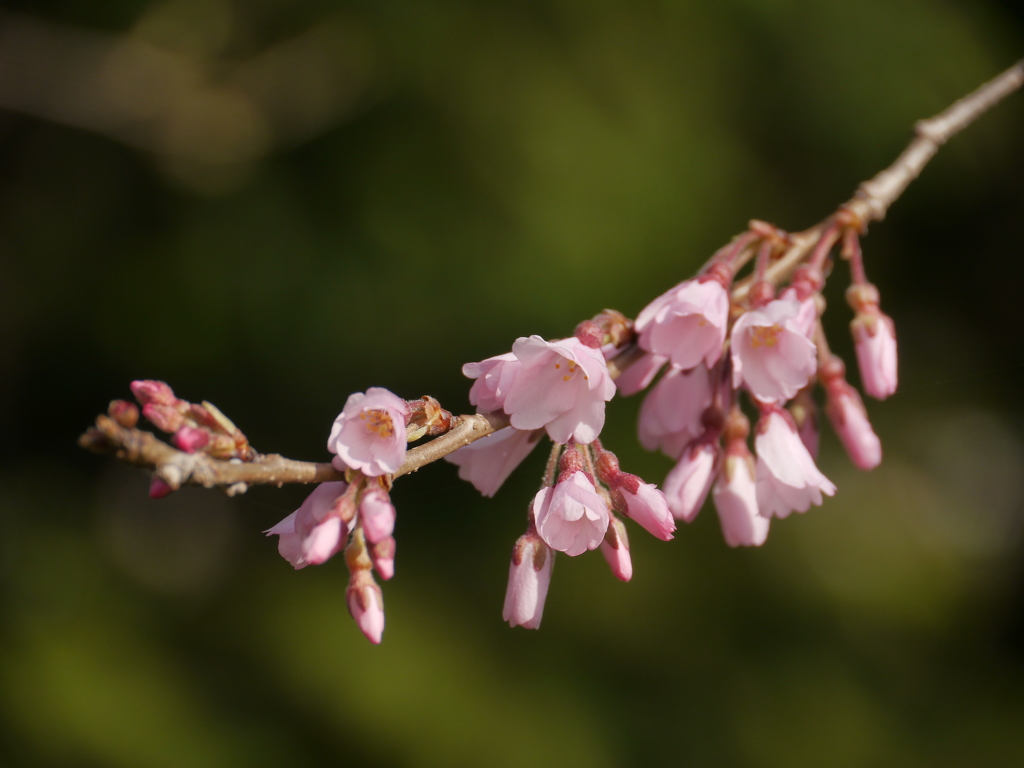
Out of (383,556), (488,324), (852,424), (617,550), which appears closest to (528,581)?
(617,550)

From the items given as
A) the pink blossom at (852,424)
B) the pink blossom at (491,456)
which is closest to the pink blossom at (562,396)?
the pink blossom at (491,456)

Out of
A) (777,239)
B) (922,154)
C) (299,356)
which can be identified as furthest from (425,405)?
(299,356)

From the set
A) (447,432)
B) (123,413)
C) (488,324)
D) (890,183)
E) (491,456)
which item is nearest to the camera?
(123,413)

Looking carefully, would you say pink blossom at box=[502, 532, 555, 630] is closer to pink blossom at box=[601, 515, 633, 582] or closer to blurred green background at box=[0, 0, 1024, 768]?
pink blossom at box=[601, 515, 633, 582]

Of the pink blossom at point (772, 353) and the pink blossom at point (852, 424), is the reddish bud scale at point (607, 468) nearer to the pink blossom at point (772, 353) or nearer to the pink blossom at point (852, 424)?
the pink blossom at point (772, 353)

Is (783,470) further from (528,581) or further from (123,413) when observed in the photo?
(123,413)
